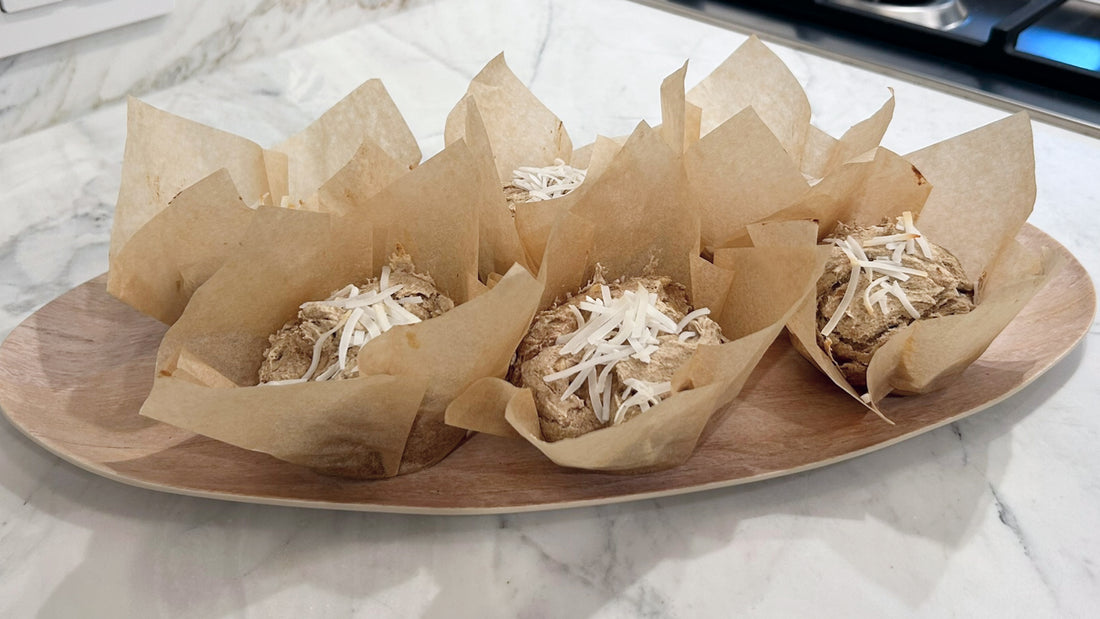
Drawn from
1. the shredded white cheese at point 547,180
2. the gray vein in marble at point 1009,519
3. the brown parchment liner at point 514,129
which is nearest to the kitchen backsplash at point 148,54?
the brown parchment liner at point 514,129

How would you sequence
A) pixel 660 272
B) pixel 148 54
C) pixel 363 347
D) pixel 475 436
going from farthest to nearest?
pixel 148 54 < pixel 660 272 < pixel 475 436 < pixel 363 347

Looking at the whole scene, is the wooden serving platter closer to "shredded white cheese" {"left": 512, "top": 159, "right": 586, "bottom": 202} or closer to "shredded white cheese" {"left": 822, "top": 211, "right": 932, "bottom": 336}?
"shredded white cheese" {"left": 822, "top": 211, "right": 932, "bottom": 336}

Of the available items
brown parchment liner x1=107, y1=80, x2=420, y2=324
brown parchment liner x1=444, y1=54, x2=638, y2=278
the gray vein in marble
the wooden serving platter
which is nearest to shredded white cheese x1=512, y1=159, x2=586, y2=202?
brown parchment liner x1=444, y1=54, x2=638, y2=278

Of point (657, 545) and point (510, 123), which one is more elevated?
point (510, 123)

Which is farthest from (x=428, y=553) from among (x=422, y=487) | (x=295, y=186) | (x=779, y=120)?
(x=779, y=120)

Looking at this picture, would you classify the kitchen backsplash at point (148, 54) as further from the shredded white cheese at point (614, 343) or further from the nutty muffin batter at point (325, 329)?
the shredded white cheese at point (614, 343)

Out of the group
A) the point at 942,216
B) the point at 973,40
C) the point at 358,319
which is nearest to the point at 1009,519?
the point at 942,216

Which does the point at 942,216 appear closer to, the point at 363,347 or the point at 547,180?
the point at 547,180
